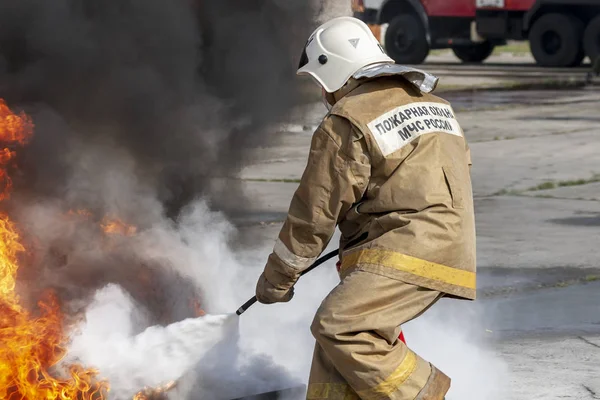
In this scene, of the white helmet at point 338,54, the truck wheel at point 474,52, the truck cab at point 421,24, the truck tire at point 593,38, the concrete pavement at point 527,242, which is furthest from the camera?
the truck wheel at point 474,52

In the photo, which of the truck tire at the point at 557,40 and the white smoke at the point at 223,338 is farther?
the truck tire at the point at 557,40

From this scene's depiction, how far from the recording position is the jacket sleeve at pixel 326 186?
2.98 m

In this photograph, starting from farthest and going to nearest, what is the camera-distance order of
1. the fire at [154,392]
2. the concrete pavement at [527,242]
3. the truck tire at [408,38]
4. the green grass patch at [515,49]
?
the green grass patch at [515,49] < the truck tire at [408,38] < the concrete pavement at [527,242] < the fire at [154,392]

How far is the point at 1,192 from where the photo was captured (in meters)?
3.76

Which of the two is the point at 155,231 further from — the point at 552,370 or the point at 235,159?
the point at 552,370

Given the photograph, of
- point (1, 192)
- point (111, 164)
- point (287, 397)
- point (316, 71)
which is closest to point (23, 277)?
point (1, 192)

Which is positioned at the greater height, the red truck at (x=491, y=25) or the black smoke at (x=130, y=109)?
the black smoke at (x=130, y=109)

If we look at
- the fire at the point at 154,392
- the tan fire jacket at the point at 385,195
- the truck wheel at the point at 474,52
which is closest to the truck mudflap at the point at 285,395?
the fire at the point at 154,392

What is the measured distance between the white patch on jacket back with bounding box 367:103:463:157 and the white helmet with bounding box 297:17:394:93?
18cm

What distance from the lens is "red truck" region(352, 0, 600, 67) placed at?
1848 centimetres

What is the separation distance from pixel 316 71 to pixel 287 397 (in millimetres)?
1232

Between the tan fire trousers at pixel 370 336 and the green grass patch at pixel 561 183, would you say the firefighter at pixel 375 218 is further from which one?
the green grass patch at pixel 561 183

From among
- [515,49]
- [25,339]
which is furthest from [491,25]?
[25,339]

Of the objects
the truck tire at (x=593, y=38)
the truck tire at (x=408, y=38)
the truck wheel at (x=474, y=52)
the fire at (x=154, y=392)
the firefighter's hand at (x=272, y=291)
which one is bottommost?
the truck wheel at (x=474, y=52)
